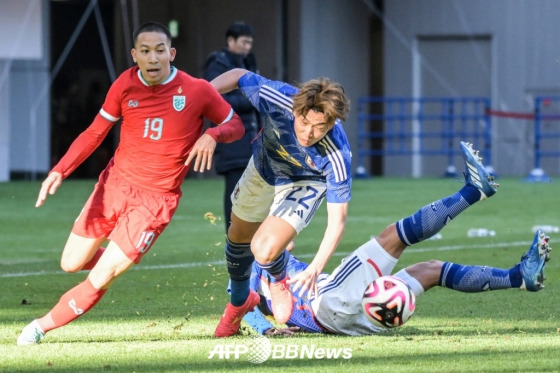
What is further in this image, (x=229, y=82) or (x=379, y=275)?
(x=229, y=82)

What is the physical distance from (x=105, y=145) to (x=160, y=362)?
70.4 feet

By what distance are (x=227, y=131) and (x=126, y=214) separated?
29.2 inches

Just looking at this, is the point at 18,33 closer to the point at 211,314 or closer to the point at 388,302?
the point at 211,314

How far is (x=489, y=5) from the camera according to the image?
1091 inches

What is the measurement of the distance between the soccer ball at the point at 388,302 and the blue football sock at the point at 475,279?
0.56 m

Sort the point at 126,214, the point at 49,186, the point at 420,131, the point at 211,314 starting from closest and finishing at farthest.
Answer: the point at 49,186 → the point at 126,214 → the point at 211,314 → the point at 420,131

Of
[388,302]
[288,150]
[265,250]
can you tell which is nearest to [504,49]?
[288,150]

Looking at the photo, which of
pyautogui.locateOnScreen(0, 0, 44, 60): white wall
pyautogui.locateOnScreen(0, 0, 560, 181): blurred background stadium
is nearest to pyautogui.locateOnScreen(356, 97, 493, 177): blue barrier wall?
pyautogui.locateOnScreen(0, 0, 560, 181): blurred background stadium

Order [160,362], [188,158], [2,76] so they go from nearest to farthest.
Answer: [160,362] < [188,158] < [2,76]

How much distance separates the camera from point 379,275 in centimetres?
692

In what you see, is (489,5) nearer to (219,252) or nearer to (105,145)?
(105,145)

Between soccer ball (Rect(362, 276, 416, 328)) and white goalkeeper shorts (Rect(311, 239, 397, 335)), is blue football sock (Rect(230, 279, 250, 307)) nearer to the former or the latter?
white goalkeeper shorts (Rect(311, 239, 397, 335))

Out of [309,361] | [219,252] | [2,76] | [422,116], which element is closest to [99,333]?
[309,361]

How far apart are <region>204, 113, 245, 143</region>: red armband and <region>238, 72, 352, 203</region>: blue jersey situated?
5.9 inches
